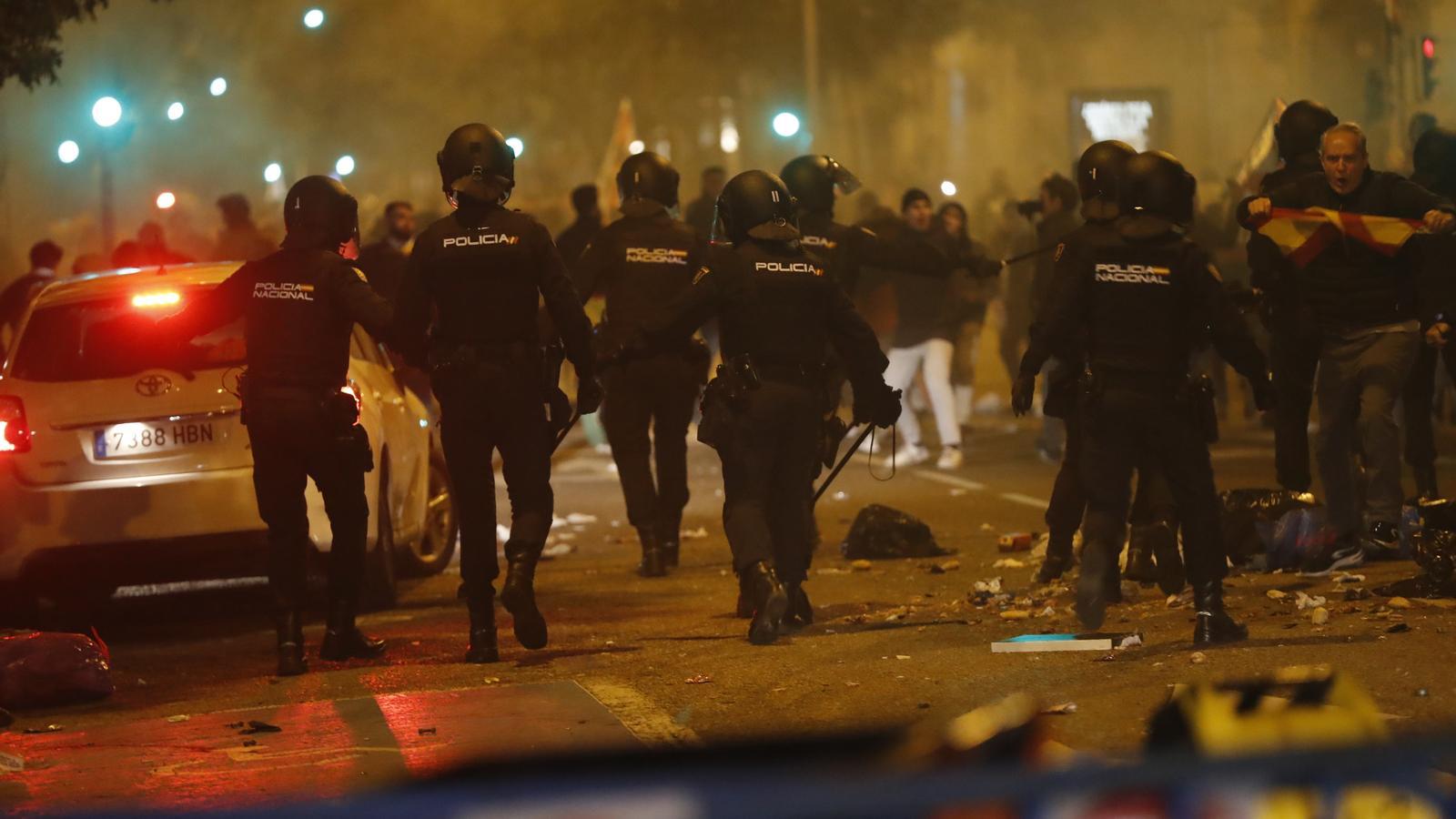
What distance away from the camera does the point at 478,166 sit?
310 inches

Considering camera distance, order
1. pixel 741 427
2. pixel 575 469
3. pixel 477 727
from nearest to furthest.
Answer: pixel 477 727 → pixel 741 427 → pixel 575 469

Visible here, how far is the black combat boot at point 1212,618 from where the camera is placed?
7.54 meters

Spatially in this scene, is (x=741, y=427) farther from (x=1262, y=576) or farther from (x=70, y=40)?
(x=70, y=40)

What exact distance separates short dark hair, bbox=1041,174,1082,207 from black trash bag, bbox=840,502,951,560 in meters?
3.58

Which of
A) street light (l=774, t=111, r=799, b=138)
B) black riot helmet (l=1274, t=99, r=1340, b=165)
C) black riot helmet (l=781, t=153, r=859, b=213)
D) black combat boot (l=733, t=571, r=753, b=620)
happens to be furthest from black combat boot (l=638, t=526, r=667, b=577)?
street light (l=774, t=111, r=799, b=138)

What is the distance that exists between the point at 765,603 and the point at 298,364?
1966mm

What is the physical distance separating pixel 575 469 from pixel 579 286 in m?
7.28

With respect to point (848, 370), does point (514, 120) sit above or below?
above

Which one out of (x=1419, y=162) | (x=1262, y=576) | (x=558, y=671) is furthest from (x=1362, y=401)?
(x=558, y=671)

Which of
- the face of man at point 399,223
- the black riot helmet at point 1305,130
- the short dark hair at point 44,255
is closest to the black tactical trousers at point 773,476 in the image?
the black riot helmet at point 1305,130

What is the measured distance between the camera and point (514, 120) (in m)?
63.9

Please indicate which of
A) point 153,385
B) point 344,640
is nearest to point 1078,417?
point 344,640

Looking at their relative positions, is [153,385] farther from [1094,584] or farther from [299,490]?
[1094,584]

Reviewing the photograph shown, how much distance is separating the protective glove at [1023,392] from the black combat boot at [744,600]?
1212 millimetres
